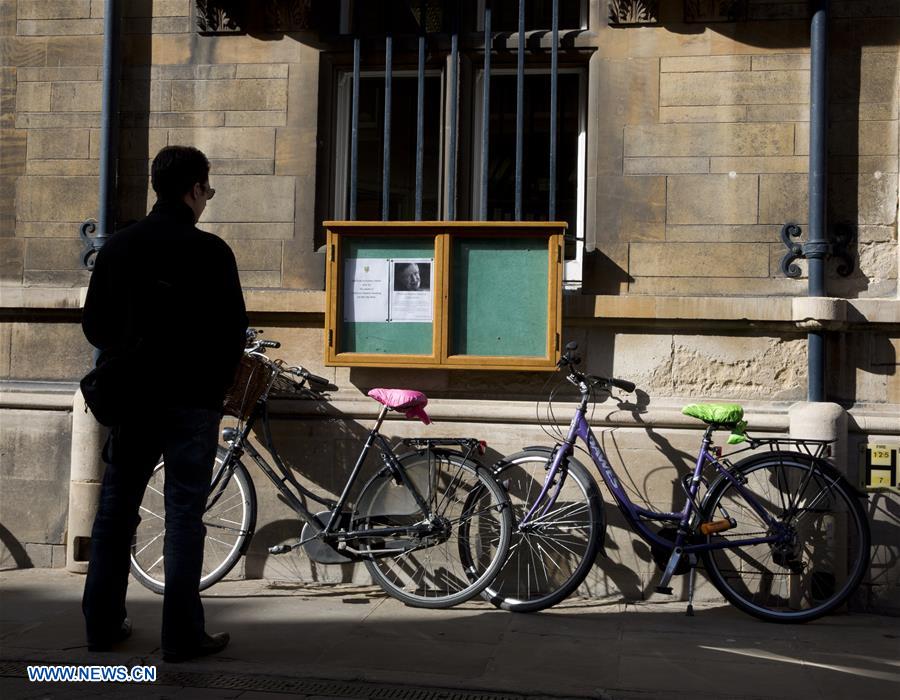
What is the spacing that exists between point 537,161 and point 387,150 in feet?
3.02

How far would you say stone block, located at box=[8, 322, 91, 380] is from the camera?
6590mm

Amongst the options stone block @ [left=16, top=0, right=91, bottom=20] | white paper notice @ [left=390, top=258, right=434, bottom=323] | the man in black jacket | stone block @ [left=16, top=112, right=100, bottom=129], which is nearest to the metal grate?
the man in black jacket

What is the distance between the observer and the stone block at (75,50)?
21.6 feet

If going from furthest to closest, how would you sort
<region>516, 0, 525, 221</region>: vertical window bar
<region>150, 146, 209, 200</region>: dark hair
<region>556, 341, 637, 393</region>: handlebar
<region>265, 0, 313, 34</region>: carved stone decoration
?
<region>265, 0, 313, 34</region>: carved stone decoration, <region>516, 0, 525, 221</region>: vertical window bar, <region>556, 341, 637, 393</region>: handlebar, <region>150, 146, 209, 200</region>: dark hair

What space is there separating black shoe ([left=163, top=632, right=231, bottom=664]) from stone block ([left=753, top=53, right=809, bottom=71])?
4192 millimetres

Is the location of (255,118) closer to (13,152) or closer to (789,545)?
(13,152)

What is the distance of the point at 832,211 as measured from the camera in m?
5.92

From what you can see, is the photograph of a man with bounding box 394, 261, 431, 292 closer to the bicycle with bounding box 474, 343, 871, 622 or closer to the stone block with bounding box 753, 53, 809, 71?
the bicycle with bounding box 474, 343, 871, 622

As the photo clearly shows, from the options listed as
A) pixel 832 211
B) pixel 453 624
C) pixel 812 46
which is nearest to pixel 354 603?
pixel 453 624

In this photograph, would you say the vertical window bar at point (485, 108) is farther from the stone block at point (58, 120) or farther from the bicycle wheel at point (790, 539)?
the stone block at point (58, 120)

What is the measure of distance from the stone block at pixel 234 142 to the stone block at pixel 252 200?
14 cm

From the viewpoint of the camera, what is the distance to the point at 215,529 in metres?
6.22

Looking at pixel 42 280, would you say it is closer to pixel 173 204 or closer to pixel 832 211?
pixel 173 204

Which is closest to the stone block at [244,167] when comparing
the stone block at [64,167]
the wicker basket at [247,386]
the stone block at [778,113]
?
the stone block at [64,167]
